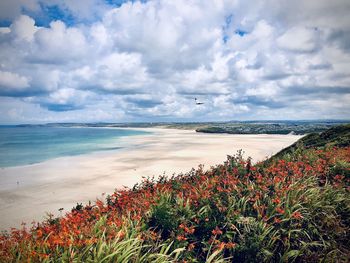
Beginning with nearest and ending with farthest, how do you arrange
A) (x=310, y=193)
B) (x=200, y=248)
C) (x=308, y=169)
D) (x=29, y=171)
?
(x=200, y=248)
(x=310, y=193)
(x=308, y=169)
(x=29, y=171)

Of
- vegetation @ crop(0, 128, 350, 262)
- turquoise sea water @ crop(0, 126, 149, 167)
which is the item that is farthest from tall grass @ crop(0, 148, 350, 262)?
turquoise sea water @ crop(0, 126, 149, 167)

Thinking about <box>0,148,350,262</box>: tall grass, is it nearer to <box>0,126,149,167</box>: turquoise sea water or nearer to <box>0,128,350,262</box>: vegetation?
<box>0,128,350,262</box>: vegetation

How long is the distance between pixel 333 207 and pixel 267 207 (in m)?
1.65

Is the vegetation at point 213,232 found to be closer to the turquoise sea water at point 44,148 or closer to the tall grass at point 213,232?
the tall grass at point 213,232

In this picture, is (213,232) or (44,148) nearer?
(213,232)

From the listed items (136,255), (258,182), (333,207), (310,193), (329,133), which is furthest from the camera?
(329,133)

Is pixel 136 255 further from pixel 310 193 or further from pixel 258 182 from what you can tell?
pixel 310 193

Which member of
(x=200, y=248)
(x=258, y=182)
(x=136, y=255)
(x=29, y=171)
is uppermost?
(x=258, y=182)

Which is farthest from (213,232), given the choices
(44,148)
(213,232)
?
(44,148)

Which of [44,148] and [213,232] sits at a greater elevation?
[213,232]

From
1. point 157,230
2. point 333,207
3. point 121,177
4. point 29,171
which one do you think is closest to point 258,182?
point 333,207

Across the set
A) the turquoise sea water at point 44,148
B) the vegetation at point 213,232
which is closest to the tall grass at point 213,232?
the vegetation at point 213,232

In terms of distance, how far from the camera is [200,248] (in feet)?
15.8

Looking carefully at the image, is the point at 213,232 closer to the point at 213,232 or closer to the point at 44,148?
the point at 213,232
